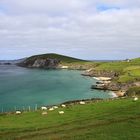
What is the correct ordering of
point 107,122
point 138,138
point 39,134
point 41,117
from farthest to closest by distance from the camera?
point 41,117, point 107,122, point 39,134, point 138,138

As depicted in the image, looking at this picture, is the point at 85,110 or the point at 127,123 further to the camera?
the point at 85,110

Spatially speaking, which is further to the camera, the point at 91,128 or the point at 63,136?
the point at 91,128

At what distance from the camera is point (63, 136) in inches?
1715

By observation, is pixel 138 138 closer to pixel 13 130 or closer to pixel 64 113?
pixel 13 130

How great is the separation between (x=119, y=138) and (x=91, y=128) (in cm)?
720

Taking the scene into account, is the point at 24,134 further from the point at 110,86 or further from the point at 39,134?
the point at 110,86

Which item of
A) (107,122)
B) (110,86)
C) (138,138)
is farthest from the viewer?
(110,86)

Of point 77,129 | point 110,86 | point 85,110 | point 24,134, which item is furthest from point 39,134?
point 110,86

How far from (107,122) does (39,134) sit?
428 inches

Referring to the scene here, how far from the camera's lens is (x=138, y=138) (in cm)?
4159

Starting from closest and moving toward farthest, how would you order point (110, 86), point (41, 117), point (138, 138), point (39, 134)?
point (138, 138) → point (39, 134) → point (41, 117) → point (110, 86)

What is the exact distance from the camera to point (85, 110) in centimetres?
7369

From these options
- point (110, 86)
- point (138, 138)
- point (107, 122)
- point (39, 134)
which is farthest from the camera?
point (110, 86)

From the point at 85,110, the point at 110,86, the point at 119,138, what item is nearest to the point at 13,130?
the point at 119,138
